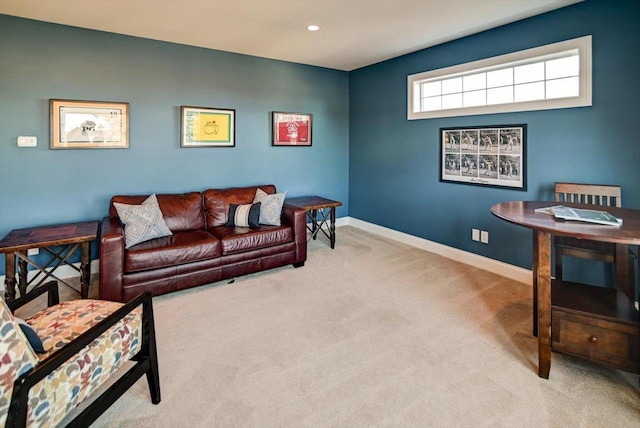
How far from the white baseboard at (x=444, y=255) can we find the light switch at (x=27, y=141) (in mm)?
1240

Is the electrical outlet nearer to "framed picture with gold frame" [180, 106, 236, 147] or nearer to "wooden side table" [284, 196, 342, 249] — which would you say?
"wooden side table" [284, 196, 342, 249]

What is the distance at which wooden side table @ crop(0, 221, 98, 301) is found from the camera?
8.82ft

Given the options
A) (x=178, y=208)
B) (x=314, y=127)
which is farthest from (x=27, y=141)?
(x=314, y=127)

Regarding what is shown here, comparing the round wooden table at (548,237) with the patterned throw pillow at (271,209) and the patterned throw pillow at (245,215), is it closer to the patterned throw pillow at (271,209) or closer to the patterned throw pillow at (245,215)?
the patterned throw pillow at (271,209)

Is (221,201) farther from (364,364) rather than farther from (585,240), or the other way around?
(585,240)

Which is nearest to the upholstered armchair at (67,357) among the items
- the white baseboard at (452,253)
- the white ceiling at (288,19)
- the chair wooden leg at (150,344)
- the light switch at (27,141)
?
the chair wooden leg at (150,344)

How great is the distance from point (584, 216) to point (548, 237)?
0.27 m

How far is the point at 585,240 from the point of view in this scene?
8.11 feet

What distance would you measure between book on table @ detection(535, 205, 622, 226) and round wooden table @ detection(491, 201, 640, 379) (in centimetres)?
3

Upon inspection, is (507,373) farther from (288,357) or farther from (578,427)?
(288,357)

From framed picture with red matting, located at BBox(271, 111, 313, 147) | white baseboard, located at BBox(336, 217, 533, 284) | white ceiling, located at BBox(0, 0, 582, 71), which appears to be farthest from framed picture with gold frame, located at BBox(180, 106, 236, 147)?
white baseboard, located at BBox(336, 217, 533, 284)

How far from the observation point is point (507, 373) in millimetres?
2053

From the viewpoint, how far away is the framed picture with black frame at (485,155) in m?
3.40

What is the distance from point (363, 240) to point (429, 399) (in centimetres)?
315
